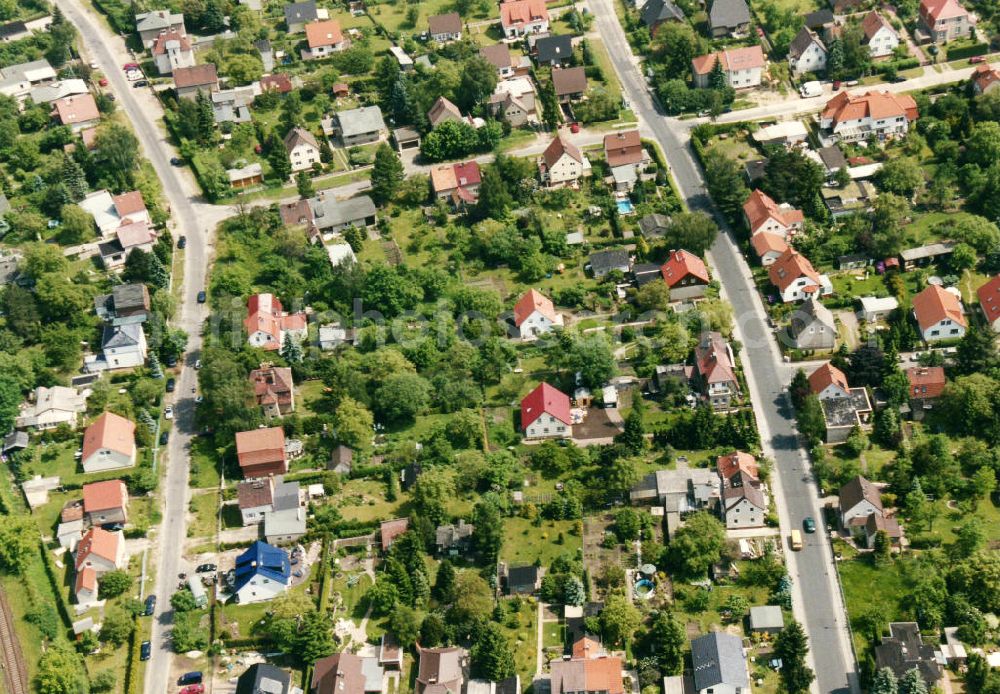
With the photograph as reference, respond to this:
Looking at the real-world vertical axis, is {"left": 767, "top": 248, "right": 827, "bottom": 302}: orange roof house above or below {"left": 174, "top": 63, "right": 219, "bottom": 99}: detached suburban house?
below

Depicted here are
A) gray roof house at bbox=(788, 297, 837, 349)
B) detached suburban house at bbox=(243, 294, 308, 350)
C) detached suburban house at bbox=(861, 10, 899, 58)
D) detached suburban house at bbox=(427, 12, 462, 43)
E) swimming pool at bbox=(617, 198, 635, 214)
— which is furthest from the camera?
detached suburban house at bbox=(427, 12, 462, 43)

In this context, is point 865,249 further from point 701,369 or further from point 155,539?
point 155,539

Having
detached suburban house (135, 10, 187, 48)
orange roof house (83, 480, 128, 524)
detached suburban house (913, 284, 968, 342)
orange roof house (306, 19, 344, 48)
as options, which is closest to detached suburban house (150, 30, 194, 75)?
A: detached suburban house (135, 10, 187, 48)

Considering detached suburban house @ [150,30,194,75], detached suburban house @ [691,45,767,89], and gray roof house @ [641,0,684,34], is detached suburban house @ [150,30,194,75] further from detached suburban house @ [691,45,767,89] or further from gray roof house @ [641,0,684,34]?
detached suburban house @ [691,45,767,89]

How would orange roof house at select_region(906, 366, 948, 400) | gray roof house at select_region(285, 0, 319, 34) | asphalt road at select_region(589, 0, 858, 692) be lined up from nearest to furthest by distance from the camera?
asphalt road at select_region(589, 0, 858, 692), orange roof house at select_region(906, 366, 948, 400), gray roof house at select_region(285, 0, 319, 34)

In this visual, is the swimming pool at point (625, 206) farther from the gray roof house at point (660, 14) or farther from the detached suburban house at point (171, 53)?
the detached suburban house at point (171, 53)

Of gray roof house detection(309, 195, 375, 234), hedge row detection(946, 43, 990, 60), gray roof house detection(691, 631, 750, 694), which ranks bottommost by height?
gray roof house detection(691, 631, 750, 694)

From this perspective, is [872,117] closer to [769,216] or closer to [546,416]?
[769,216]

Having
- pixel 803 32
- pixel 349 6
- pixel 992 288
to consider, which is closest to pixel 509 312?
pixel 992 288
